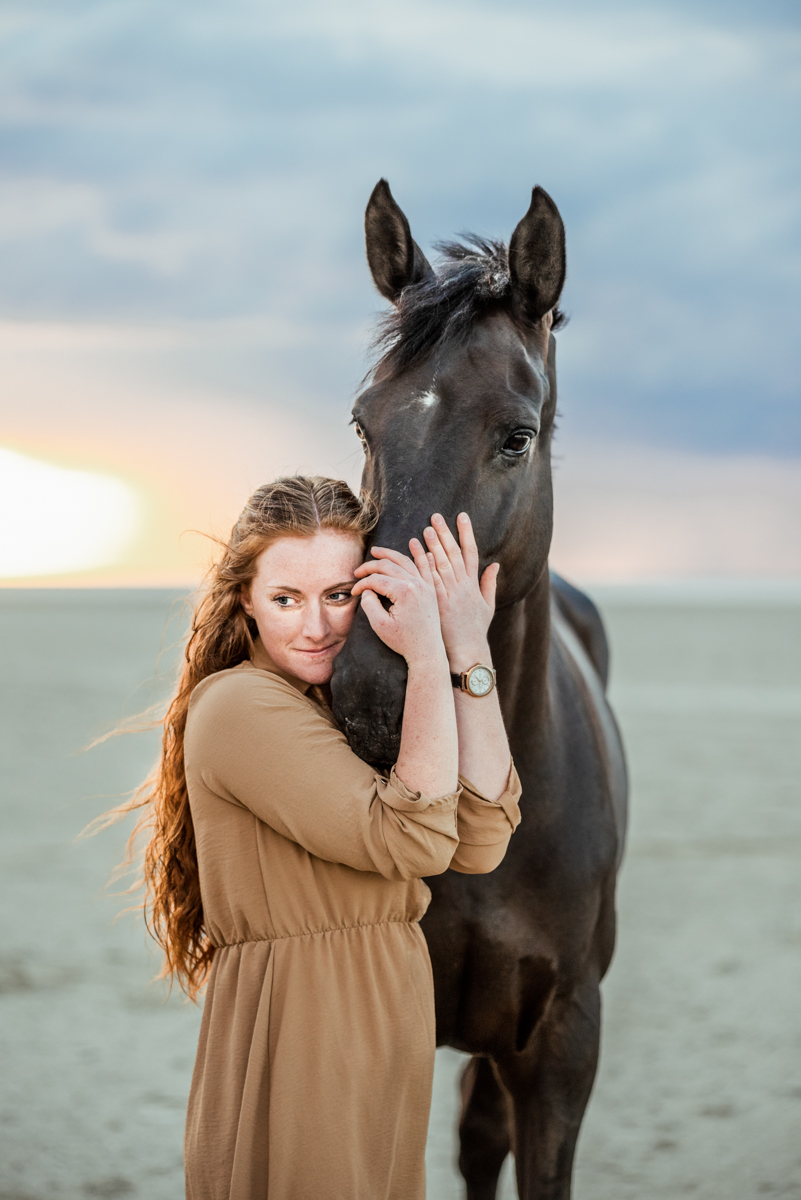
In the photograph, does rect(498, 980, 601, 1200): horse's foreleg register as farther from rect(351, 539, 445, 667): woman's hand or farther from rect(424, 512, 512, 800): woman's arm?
rect(351, 539, 445, 667): woman's hand

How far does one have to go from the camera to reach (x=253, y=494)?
7.11 ft

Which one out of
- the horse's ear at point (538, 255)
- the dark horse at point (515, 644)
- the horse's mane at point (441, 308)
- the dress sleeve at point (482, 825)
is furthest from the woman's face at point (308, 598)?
the horse's ear at point (538, 255)

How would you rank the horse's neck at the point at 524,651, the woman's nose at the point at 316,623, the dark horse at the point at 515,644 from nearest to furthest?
the woman's nose at the point at 316,623
the dark horse at the point at 515,644
the horse's neck at the point at 524,651

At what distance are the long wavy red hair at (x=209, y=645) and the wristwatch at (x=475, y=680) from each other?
1.17ft

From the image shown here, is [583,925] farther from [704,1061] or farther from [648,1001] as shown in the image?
[648,1001]

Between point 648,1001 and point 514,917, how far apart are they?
3.16 metres

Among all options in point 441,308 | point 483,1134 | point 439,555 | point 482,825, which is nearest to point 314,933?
point 482,825

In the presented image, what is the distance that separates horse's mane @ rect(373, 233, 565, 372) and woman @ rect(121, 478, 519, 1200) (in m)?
0.42

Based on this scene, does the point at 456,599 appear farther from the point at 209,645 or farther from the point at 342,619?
the point at 209,645

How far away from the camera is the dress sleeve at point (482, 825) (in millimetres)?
1916

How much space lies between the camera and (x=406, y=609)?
1.83m

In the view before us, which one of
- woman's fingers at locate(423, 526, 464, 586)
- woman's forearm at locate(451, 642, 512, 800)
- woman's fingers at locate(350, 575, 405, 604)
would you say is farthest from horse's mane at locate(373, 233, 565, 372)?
woman's forearm at locate(451, 642, 512, 800)

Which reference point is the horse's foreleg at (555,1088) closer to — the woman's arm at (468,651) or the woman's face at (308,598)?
the woman's arm at (468,651)

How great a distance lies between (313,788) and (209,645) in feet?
1.60
